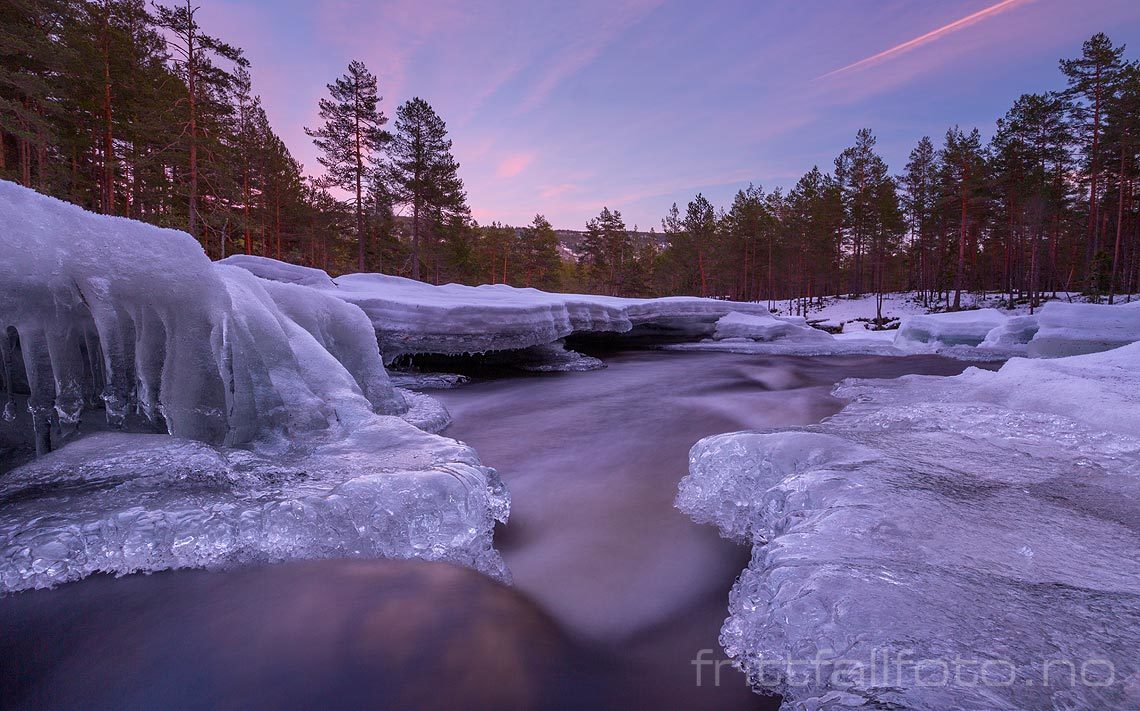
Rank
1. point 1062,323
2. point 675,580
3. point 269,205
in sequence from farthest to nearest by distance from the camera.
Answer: point 269,205, point 1062,323, point 675,580

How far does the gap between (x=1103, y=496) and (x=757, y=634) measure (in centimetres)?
273

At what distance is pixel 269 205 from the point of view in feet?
91.7

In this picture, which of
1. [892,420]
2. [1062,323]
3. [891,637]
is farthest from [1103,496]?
[1062,323]

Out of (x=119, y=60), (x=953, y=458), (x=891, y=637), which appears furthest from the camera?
(x=119, y=60)

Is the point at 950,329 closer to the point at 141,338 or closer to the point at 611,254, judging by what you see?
the point at 141,338

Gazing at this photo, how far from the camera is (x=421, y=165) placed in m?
24.9

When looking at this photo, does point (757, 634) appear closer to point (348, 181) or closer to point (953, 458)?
point (953, 458)

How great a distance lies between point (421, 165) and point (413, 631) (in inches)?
1055

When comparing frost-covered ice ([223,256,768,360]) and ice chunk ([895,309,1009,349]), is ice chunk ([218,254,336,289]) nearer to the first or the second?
frost-covered ice ([223,256,768,360])

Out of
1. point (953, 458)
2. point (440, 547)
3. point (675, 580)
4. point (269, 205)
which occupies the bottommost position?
point (675, 580)

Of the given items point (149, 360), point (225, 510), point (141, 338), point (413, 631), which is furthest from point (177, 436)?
point (413, 631)

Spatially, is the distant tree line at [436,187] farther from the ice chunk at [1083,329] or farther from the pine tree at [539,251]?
the ice chunk at [1083,329]

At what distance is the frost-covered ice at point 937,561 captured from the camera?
145 cm

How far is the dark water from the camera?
1780mm
